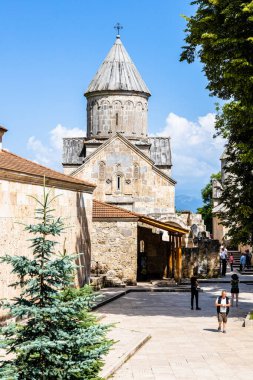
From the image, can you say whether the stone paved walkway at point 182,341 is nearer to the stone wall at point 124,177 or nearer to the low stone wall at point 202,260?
the low stone wall at point 202,260

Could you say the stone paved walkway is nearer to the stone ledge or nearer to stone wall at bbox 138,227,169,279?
the stone ledge

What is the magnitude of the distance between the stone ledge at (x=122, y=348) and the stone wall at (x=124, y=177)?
28.8 m

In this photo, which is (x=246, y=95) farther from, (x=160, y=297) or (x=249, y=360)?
(x=160, y=297)

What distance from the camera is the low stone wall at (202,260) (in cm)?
3198

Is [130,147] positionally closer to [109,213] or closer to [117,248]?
[109,213]

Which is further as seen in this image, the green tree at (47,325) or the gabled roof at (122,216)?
the gabled roof at (122,216)

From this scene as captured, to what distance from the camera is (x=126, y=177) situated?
4453cm

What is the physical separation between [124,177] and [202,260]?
13.4 meters

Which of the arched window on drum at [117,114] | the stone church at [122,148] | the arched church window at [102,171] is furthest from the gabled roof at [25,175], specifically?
the arched window on drum at [117,114]

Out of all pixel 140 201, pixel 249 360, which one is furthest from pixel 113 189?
pixel 249 360

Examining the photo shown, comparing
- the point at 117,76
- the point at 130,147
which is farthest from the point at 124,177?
the point at 117,76

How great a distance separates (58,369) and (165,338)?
7.81 m

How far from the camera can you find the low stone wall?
31984 millimetres

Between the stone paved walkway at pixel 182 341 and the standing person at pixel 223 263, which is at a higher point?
the standing person at pixel 223 263
